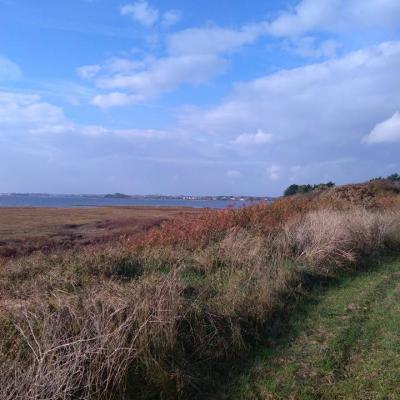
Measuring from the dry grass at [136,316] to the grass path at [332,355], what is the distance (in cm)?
49

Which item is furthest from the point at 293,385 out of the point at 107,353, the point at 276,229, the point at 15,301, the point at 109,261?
the point at 276,229

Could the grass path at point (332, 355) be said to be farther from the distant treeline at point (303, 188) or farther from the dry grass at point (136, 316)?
the distant treeline at point (303, 188)

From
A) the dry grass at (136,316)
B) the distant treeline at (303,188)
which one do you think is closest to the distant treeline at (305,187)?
the distant treeline at (303,188)

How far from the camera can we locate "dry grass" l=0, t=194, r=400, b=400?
455cm

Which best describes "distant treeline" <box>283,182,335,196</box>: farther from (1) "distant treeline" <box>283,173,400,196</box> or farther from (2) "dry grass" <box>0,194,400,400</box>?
(2) "dry grass" <box>0,194,400,400</box>

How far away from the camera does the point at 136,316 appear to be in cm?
550

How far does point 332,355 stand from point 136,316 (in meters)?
2.53

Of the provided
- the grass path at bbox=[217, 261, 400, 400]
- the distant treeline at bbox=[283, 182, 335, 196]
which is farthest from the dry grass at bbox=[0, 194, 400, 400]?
the distant treeline at bbox=[283, 182, 335, 196]

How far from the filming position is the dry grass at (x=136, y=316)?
455 cm

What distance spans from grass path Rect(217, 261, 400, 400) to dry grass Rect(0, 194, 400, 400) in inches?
19.1

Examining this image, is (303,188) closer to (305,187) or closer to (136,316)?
(305,187)

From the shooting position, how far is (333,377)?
527 cm

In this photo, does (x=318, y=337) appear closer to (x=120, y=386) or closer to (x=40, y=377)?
(x=120, y=386)

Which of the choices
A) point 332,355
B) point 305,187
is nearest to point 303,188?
point 305,187
